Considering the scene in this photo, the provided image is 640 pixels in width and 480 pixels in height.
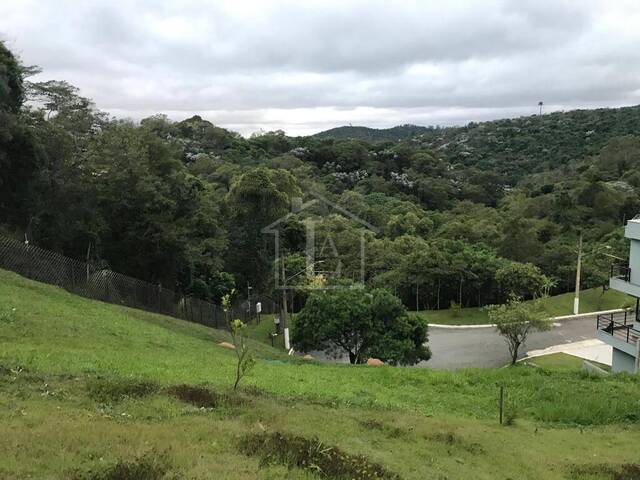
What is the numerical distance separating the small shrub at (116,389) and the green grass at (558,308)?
26.9m

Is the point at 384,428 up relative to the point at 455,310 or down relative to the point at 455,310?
up

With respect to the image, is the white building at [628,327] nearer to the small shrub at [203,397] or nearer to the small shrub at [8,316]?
the small shrub at [203,397]

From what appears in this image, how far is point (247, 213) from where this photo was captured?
30422 millimetres

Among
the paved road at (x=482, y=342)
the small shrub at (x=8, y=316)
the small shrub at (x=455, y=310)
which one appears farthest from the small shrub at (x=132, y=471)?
the small shrub at (x=455, y=310)

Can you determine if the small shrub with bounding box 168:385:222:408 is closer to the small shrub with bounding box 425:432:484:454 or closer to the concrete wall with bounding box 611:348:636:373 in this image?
the small shrub with bounding box 425:432:484:454

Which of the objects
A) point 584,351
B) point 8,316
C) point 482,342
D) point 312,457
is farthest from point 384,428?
point 584,351

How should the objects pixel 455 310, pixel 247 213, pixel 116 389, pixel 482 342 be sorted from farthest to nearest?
pixel 455 310 → pixel 247 213 → pixel 482 342 → pixel 116 389

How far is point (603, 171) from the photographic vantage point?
69688mm

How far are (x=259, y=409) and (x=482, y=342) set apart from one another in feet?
72.9

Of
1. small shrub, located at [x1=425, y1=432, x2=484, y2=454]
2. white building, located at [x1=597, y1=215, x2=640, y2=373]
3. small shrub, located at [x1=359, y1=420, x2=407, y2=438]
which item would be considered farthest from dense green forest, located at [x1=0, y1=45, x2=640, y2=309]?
small shrub, located at [x1=425, y1=432, x2=484, y2=454]

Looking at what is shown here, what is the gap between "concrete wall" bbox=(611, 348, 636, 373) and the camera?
17844mm

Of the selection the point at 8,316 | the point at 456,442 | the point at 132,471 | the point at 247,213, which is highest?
the point at 247,213

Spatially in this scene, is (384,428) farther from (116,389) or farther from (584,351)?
(584,351)

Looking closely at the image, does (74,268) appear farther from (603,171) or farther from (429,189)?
(603,171)
